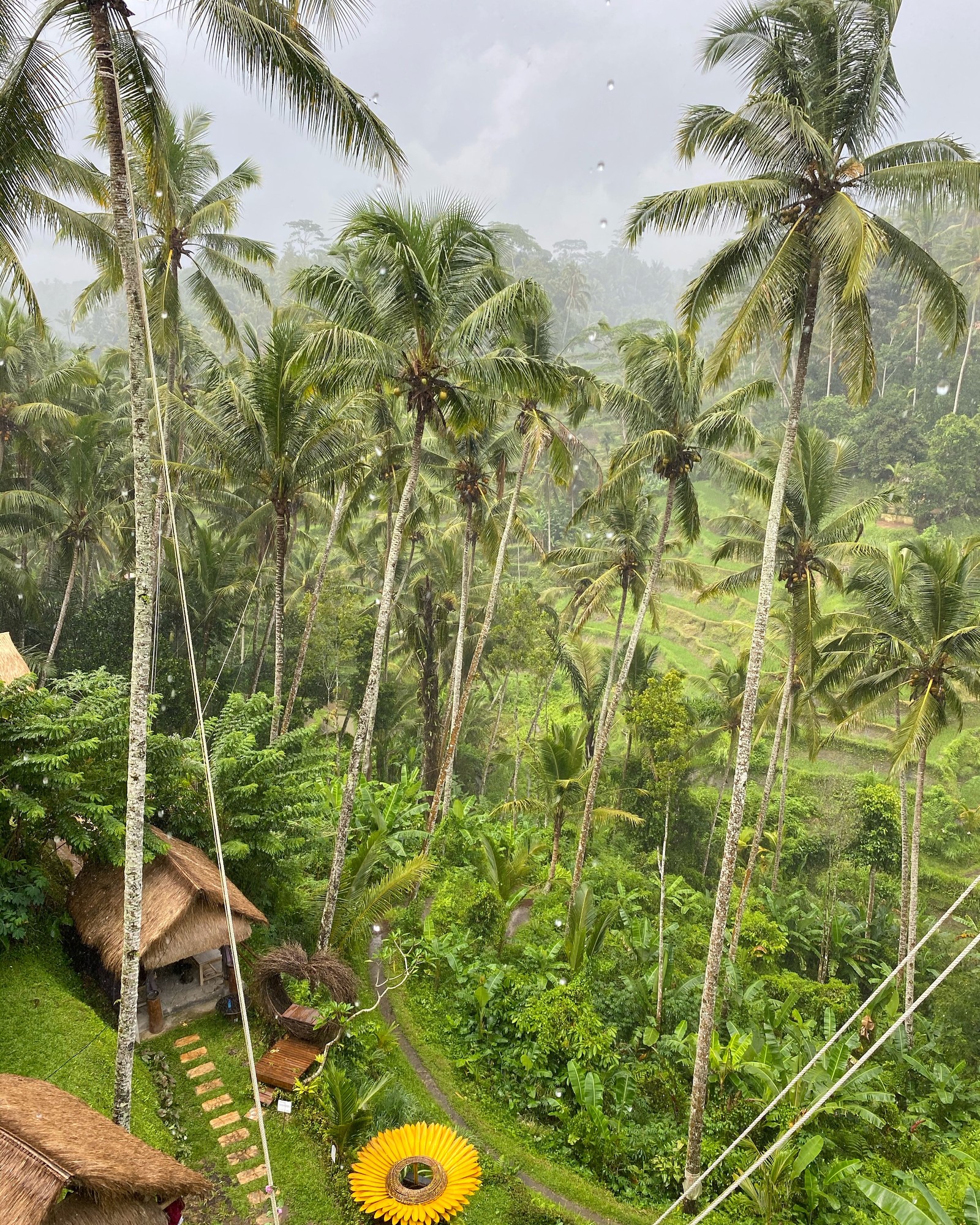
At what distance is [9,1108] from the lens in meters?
5.46

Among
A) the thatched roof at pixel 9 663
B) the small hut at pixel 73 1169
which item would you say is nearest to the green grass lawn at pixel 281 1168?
the small hut at pixel 73 1169

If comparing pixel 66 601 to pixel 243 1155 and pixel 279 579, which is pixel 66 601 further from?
pixel 243 1155

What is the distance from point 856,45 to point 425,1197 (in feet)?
41.8

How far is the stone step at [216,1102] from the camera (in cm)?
825

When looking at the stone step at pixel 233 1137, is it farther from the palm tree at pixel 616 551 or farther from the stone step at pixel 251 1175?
the palm tree at pixel 616 551

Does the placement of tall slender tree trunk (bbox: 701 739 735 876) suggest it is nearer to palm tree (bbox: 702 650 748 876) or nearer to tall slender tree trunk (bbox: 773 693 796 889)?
palm tree (bbox: 702 650 748 876)

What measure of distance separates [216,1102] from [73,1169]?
153 inches

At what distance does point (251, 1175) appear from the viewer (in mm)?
7574

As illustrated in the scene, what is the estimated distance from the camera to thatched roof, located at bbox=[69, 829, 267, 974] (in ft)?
29.1

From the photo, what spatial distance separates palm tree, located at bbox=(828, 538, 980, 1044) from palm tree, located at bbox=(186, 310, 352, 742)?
1043cm

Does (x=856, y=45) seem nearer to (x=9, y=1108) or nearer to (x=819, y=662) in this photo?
(x=819, y=662)

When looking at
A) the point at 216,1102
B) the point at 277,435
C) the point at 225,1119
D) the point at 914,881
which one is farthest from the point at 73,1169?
the point at 914,881

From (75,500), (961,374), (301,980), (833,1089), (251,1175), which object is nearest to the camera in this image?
(833,1089)

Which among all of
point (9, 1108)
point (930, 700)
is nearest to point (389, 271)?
point (9, 1108)
